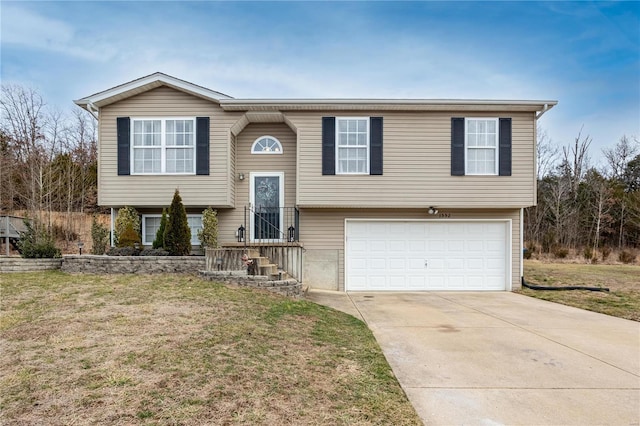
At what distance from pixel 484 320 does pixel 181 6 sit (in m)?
13.0

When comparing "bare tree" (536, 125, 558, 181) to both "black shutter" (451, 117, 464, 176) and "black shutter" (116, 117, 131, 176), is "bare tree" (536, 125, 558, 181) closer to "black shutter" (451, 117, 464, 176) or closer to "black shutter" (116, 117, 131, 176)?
"black shutter" (451, 117, 464, 176)

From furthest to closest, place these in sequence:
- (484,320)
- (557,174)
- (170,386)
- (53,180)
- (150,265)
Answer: (557,174), (53,180), (150,265), (484,320), (170,386)

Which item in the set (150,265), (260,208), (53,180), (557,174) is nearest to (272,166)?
(260,208)

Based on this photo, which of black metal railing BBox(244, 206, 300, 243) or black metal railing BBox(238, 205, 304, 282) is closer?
black metal railing BBox(238, 205, 304, 282)

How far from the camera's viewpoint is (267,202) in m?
11.3

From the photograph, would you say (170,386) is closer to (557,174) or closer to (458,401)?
(458,401)

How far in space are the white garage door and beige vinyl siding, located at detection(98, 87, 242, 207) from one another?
4033mm

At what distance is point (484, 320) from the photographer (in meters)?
7.15

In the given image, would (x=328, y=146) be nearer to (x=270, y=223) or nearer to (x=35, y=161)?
(x=270, y=223)

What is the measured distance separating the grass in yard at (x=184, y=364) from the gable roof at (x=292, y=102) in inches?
223

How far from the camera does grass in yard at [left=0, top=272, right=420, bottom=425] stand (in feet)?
9.98

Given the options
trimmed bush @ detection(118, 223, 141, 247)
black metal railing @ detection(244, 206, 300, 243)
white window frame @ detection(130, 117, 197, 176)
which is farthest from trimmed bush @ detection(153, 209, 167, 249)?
black metal railing @ detection(244, 206, 300, 243)

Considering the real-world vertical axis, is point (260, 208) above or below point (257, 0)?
below

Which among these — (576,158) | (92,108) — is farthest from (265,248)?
(576,158)
